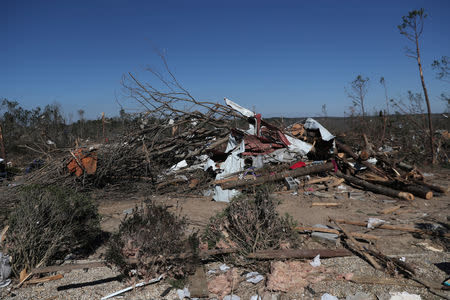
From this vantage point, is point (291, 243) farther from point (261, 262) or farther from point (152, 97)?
Result: point (152, 97)

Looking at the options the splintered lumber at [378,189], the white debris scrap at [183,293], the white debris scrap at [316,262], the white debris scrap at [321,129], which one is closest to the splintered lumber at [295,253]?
the white debris scrap at [316,262]

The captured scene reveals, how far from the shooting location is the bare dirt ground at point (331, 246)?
2.89 meters

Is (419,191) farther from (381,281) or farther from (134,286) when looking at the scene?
(134,286)

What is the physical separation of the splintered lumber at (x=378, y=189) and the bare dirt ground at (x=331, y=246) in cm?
13

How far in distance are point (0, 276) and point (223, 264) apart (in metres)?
2.54

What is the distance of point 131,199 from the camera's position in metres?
6.99

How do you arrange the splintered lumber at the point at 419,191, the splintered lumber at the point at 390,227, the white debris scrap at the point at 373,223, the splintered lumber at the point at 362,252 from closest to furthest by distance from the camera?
1. the splintered lumber at the point at 362,252
2. the splintered lumber at the point at 390,227
3. the white debris scrap at the point at 373,223
4. the splintered lumber at the point at 419,191

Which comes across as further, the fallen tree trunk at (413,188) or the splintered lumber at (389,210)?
the fallen tree trunk at (413,188)

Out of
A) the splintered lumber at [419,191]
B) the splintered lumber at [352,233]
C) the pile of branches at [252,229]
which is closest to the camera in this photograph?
the pile of branches at [252,229]

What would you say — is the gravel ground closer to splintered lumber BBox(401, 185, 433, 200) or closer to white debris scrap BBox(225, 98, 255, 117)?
splintered lumber BBox(401, 185, 433, 200)

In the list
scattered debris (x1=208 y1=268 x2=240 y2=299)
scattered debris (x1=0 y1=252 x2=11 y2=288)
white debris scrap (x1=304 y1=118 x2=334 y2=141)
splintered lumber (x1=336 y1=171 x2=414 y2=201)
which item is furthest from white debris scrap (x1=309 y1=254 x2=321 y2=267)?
white debris scrap (x1=304 y1=118 x2=334 y2=141)

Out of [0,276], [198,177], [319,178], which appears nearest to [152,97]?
[198,177]

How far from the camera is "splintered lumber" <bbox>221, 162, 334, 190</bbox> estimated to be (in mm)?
6656

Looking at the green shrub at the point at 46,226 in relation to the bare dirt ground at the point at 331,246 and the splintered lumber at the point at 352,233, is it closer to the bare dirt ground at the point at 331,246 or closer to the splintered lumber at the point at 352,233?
the bare dirt ground at the point at 331,246
